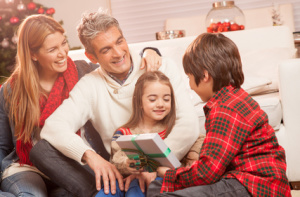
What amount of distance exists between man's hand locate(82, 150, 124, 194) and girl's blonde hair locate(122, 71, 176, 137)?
22cm

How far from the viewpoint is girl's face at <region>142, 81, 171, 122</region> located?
64.9 inches

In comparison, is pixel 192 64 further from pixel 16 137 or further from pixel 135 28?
pixel 135 28

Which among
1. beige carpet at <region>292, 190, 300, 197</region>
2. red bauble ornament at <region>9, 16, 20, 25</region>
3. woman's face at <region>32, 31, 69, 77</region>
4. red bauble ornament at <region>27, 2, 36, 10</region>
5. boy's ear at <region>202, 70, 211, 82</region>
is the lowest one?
beige carpet at <region>292, 190, 300, 197</region>

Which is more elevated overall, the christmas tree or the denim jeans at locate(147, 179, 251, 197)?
the christmas tree

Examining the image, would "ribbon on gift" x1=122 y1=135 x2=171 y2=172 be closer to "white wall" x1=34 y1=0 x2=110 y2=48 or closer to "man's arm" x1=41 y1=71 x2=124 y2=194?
"man's arm" x1=41 y1=71 x2=124 y2=194

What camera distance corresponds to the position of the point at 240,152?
1.31 metres

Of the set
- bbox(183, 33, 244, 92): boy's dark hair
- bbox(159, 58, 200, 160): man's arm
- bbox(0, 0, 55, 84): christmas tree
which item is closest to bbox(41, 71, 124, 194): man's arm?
bbox(159, 58, 200, 160): man's arm

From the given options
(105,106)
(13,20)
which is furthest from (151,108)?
(13,20)

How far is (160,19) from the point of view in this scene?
4.55m

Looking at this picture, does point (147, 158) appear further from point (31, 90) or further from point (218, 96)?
point (31, 90)

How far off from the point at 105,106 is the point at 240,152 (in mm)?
690

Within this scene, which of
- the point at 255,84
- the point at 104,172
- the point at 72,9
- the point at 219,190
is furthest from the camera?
the point at 72,9

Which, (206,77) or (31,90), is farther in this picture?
(31,90)

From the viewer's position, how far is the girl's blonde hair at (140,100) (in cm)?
168
